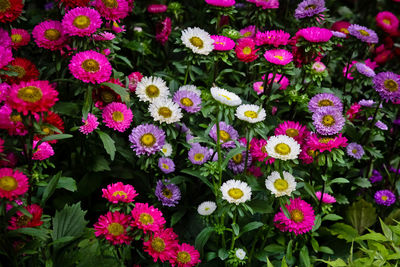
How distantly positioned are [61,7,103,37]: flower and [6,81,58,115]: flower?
18.5 inches

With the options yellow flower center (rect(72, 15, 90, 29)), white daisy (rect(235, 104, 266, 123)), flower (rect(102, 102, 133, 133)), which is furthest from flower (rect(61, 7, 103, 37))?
white daisy (rect(235, 104, 266, 123))

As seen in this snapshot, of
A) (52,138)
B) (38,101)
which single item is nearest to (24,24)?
(52,138)

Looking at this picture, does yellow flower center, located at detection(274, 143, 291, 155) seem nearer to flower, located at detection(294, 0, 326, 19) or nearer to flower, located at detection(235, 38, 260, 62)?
flower, located at detection(235, 38, 260, 62)

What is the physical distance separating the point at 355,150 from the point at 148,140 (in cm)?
128

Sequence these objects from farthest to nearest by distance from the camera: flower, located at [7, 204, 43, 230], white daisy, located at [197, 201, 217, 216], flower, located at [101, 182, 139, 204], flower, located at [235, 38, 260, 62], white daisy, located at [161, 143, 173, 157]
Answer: flower, located at [235, 38, 260, 62] < white daisy, located at [161, 143, 173, 157] < white daisy, located at [197, 201, 217, 216] < flower, located at [101, 182, 139, 204] < flower, located at [7, 204, 43, 230]

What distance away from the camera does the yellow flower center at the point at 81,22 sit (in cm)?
169

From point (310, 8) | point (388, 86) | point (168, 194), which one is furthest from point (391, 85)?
point (168, 194)

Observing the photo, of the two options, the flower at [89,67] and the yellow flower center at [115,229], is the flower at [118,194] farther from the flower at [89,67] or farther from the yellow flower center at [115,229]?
the flower at [89,67]

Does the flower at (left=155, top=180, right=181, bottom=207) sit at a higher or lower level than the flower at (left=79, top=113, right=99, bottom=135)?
lower

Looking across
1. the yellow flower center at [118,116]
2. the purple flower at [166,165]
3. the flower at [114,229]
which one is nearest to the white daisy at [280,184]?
the purple flower at [166,165]

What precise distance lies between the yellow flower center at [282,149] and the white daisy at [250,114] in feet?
0.46

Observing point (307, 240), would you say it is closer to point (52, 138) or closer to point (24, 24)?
point (52, 138)

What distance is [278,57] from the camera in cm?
199

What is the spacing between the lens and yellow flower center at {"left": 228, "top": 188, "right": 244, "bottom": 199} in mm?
1615
